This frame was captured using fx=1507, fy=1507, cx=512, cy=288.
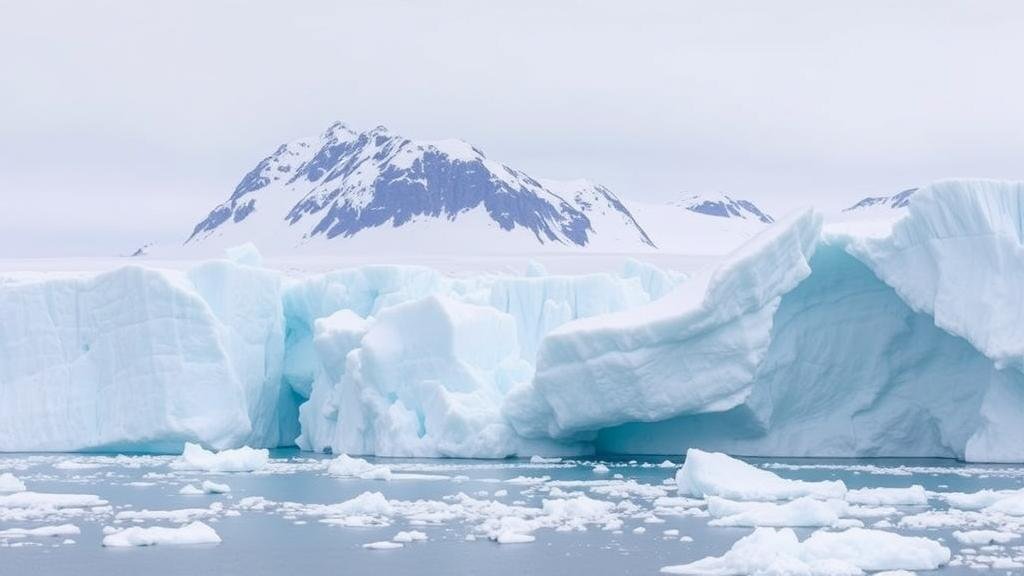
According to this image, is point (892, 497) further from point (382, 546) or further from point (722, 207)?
point (722, 207)

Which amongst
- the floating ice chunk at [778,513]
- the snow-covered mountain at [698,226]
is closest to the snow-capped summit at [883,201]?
A: the snow-covered mountain at [698,226]

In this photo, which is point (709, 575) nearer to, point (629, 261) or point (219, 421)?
point (219, 421)

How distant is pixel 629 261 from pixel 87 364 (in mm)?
11842

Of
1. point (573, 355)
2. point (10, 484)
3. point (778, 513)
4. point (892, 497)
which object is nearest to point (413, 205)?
point (573, 355)

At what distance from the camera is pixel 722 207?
126625 millimetres

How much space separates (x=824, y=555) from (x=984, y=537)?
2.29 m

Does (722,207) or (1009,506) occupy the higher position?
(722,207)

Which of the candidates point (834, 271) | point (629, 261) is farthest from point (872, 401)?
point (629, 261)

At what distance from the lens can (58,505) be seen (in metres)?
15.9

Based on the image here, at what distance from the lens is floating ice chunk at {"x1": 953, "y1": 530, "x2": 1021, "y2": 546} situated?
12898 millimetres

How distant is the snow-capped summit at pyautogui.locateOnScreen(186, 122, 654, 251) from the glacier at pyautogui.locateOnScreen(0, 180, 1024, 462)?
6107 cm

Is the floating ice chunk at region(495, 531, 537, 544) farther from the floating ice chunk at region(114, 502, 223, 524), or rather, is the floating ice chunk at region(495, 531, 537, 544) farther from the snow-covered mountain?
the snow-covered mountain

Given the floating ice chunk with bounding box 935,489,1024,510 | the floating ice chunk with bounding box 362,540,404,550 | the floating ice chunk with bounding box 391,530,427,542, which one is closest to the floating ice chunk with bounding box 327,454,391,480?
the floating ice chunk with bounding box 391,530,427,542

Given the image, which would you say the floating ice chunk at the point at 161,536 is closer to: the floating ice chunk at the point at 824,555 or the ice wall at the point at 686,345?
the floating ice chunk at the point at 824,555
